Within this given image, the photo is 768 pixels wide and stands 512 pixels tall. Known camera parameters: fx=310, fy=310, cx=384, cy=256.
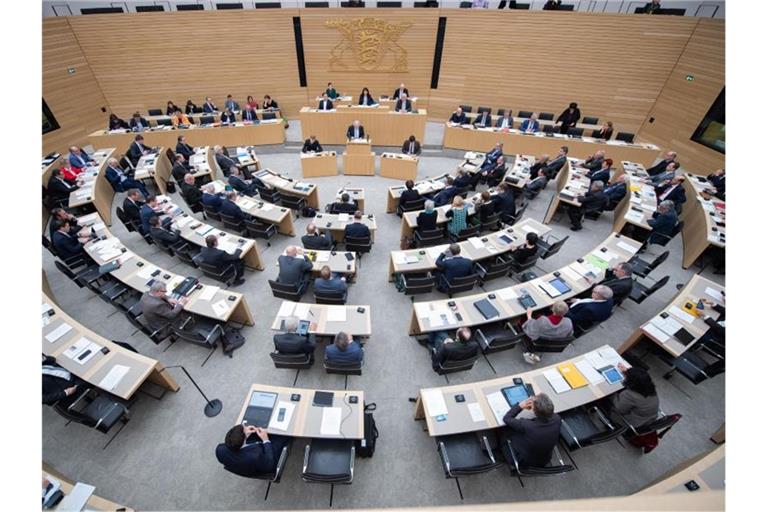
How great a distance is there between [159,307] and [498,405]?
5.68 m

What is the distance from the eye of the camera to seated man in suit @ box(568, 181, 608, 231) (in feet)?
28.8

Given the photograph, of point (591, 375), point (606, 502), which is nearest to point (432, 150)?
point (591, 375)

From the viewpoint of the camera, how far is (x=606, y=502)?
2.47m

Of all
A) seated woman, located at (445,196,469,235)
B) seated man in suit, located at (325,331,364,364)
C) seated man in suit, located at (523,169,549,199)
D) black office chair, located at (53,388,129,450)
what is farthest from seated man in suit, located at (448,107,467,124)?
black office chair, located at (53,388,129,450)

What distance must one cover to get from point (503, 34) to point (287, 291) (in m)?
15.0

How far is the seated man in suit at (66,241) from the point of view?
259 inches

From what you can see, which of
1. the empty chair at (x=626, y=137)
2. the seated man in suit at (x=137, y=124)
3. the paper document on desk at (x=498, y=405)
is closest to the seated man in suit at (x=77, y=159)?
the seated man in suit at (x=137, y=124)

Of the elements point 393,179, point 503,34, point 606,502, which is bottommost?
point 393,179

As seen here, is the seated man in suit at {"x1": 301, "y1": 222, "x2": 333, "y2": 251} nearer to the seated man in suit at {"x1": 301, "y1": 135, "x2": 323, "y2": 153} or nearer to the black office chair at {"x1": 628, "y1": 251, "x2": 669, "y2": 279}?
the seated man in suit at {"x1": 301, "y1": 135, "x2": 323, "y2": 153}

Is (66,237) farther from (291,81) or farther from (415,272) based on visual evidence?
(291,81)

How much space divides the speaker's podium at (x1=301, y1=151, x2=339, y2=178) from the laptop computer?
8.78 m

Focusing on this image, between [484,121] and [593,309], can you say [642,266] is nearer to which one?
[593,309]

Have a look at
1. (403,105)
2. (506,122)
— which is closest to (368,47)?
(403,105)

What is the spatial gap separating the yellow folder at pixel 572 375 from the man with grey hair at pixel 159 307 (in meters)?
6.43
